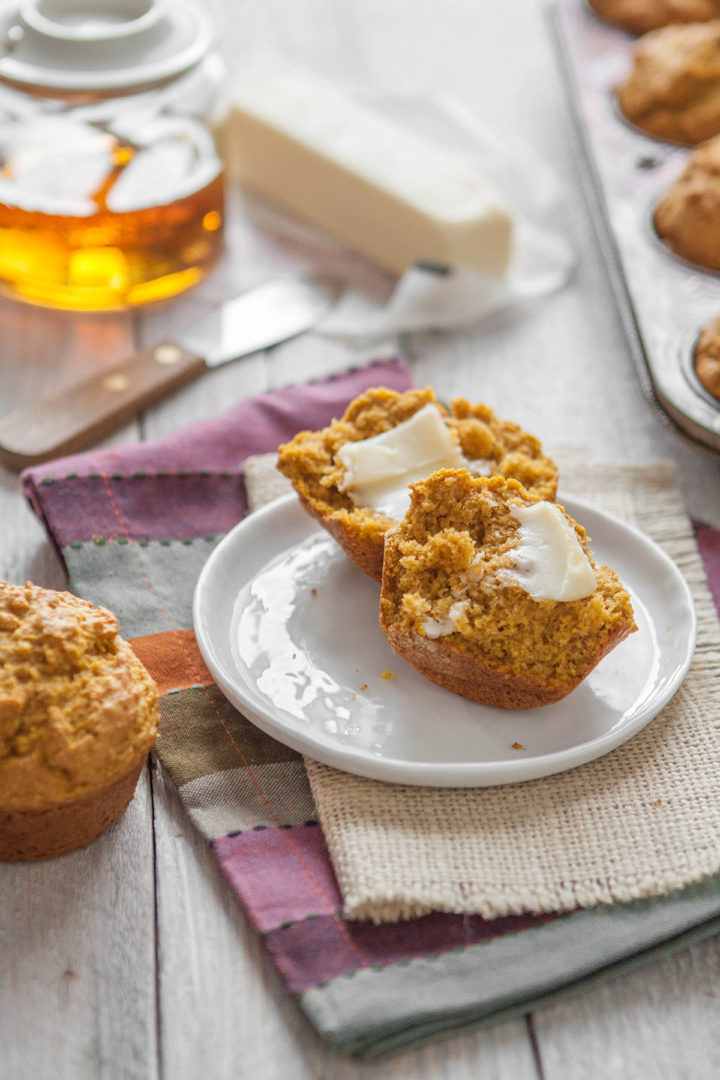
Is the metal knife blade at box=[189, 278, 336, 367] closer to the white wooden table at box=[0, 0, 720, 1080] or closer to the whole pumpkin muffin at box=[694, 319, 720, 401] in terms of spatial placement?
the white wooden table at box=[0, 0, 720, 1080]

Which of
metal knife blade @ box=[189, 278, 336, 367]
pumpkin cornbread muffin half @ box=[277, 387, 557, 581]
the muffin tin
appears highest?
pumpkin cornbread muffin half @ box=[277, 387, 557, 581]

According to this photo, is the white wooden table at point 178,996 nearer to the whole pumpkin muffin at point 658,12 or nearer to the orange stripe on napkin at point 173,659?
the orange stripe on napkin at point 173,659

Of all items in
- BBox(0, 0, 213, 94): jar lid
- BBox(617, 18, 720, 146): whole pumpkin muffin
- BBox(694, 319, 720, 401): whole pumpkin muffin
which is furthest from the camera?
BBox(617, 18, 720, 146): whole pumpkin muffin

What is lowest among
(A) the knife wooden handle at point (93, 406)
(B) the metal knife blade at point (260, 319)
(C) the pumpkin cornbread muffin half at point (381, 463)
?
(B) the metal knife blade at point (260, 319)

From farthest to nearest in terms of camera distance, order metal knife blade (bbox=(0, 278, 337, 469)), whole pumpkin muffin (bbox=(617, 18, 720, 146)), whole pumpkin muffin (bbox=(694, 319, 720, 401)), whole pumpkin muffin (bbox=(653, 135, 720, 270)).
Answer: whole pumpkin muffin (bbox=(617, 18, 720, 146)) < whole pumpkin muffin (bbox=(653, 135, 720, 270)) < metal knife blade (bbox=(0, 278, 337, 469)) < whole pumpkin muffin (bbox=(694, 319, 720, 401))

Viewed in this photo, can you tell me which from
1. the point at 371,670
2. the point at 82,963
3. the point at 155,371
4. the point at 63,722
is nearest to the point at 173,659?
the point at 371,670

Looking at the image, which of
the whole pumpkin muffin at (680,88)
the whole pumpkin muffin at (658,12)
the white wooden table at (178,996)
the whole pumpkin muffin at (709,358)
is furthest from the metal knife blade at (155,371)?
the whole pumpkin muffin at (658,12)

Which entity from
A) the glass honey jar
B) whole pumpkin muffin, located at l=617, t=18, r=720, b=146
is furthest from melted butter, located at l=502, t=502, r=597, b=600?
whole pumpkin muffin, located at l=617, t=18, r=720, b=146
